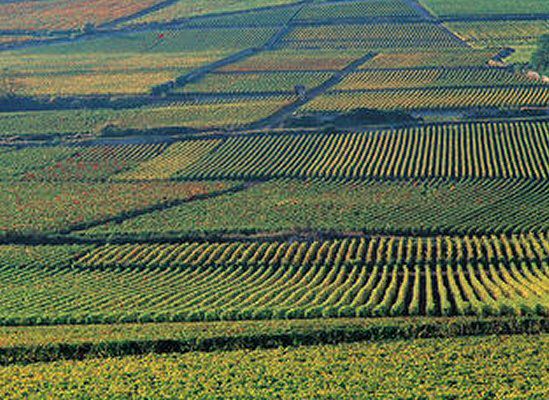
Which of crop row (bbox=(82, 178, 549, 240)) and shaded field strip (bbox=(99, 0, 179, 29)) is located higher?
crop row (bbox=(82, 178, 549, 240))

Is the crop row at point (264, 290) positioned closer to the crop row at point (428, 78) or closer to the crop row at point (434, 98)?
the crop row at point (434, 98)

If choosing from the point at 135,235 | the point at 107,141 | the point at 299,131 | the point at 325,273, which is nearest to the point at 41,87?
the point at 107,141

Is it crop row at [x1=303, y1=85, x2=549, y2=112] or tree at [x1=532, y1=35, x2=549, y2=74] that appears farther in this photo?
tree at [x1=532, y1=35, x2=549, y2=74]

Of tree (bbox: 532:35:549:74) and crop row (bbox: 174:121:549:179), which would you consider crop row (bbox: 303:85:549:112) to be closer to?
tree (bbox: 532:35:549:74)

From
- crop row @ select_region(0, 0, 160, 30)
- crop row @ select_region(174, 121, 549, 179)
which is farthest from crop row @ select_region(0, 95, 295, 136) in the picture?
crop row @ select_region(0, 0, 160, 30)

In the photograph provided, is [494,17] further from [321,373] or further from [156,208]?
[321,373]

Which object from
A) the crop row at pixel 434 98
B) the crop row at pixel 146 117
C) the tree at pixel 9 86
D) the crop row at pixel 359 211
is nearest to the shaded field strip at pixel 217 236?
the crop row at pixel 359 211
